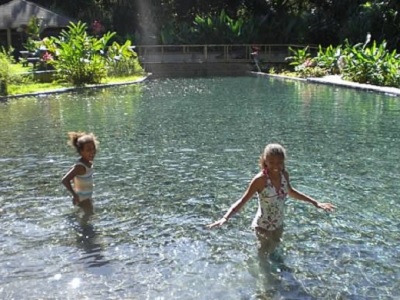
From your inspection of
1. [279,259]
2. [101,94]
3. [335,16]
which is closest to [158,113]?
[101,94]

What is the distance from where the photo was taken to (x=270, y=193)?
5.02 m

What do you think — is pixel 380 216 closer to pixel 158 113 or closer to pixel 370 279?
pixel 370 279

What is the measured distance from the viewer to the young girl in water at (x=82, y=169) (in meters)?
5.86

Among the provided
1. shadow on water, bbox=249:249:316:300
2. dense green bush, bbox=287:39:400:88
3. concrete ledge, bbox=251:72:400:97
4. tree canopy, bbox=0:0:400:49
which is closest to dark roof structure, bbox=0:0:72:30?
tree canopy, bbox=0:0:400:49

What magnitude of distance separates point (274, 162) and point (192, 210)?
2.45 m

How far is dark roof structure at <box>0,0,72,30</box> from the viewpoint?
109ft

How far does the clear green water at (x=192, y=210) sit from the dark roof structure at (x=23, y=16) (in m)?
20.0

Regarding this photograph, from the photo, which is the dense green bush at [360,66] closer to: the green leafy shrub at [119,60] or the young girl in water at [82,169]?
the green leafy shrub at [119,60]

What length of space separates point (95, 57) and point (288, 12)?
2264 cm

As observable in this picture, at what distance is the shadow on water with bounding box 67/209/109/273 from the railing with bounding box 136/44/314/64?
28.1m

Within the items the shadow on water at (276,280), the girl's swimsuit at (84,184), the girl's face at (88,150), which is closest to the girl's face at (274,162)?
the shadow on water at (276,280)

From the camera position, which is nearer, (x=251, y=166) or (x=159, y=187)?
(x=159, y=187)

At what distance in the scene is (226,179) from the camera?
8477 millimetres

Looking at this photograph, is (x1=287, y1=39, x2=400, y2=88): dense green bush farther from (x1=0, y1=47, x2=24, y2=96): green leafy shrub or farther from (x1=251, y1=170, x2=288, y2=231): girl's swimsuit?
(x1=251, y1=170, x2=288, y2=231): girl's swimsuit
